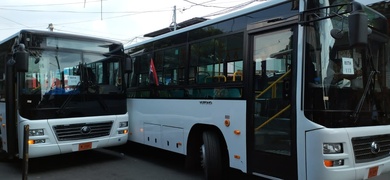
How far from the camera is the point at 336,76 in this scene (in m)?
4.48

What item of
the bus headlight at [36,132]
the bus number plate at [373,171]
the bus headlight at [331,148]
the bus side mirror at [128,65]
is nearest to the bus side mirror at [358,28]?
the bus headlight at [331,148]

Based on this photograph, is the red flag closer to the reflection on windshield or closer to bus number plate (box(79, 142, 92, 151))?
the reflection on windshield

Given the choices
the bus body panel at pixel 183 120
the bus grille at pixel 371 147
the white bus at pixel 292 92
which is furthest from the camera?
Result: the bus body panel at pixel 183 120

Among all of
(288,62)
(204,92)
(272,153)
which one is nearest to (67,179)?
(204,92)

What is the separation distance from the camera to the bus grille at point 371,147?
14.7 ft

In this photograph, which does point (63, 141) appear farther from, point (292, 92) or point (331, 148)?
point (331, 148)

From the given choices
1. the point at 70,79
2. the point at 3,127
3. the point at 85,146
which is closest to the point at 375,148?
the point at 85,146

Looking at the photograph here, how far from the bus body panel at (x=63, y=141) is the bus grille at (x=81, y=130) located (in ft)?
0.15

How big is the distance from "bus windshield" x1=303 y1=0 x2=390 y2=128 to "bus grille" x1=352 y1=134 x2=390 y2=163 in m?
0.22

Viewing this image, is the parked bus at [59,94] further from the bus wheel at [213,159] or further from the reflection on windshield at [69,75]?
the bus wheel at [213,159]

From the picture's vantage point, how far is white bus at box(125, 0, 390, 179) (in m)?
4.38

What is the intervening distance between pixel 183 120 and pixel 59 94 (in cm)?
275

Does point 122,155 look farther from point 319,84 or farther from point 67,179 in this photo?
point 319,84

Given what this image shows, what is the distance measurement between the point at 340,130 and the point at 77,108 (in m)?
5.48
